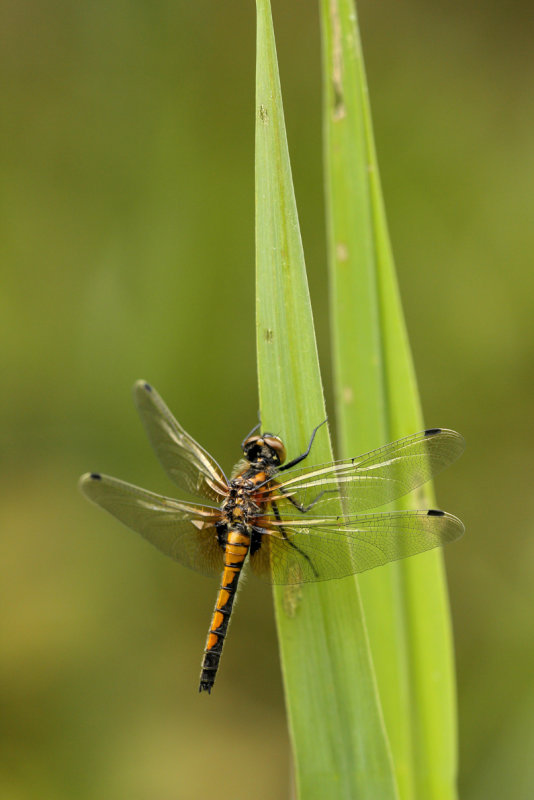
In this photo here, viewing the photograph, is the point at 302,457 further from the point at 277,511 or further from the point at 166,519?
the point at 166,519

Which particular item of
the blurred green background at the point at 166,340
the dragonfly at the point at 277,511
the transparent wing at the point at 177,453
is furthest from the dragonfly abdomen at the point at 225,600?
the blurred green background at the point at 166,340

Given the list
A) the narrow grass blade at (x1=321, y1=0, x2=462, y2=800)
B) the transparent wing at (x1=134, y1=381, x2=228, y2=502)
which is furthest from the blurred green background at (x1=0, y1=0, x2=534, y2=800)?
the narrow grass blade at (x1=321, y1=0, x2=462, y2=800)

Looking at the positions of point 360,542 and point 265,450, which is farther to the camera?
point 265,450

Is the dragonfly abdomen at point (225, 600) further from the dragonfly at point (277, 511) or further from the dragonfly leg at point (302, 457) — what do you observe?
the dragonfly leg at point (302, 457)

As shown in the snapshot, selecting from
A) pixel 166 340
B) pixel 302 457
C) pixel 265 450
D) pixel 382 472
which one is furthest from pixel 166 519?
pixel 166 340

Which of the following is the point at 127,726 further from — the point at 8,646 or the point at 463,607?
the point at 463,607

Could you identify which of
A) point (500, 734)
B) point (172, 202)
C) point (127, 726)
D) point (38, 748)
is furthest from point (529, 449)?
point (38, 748)
